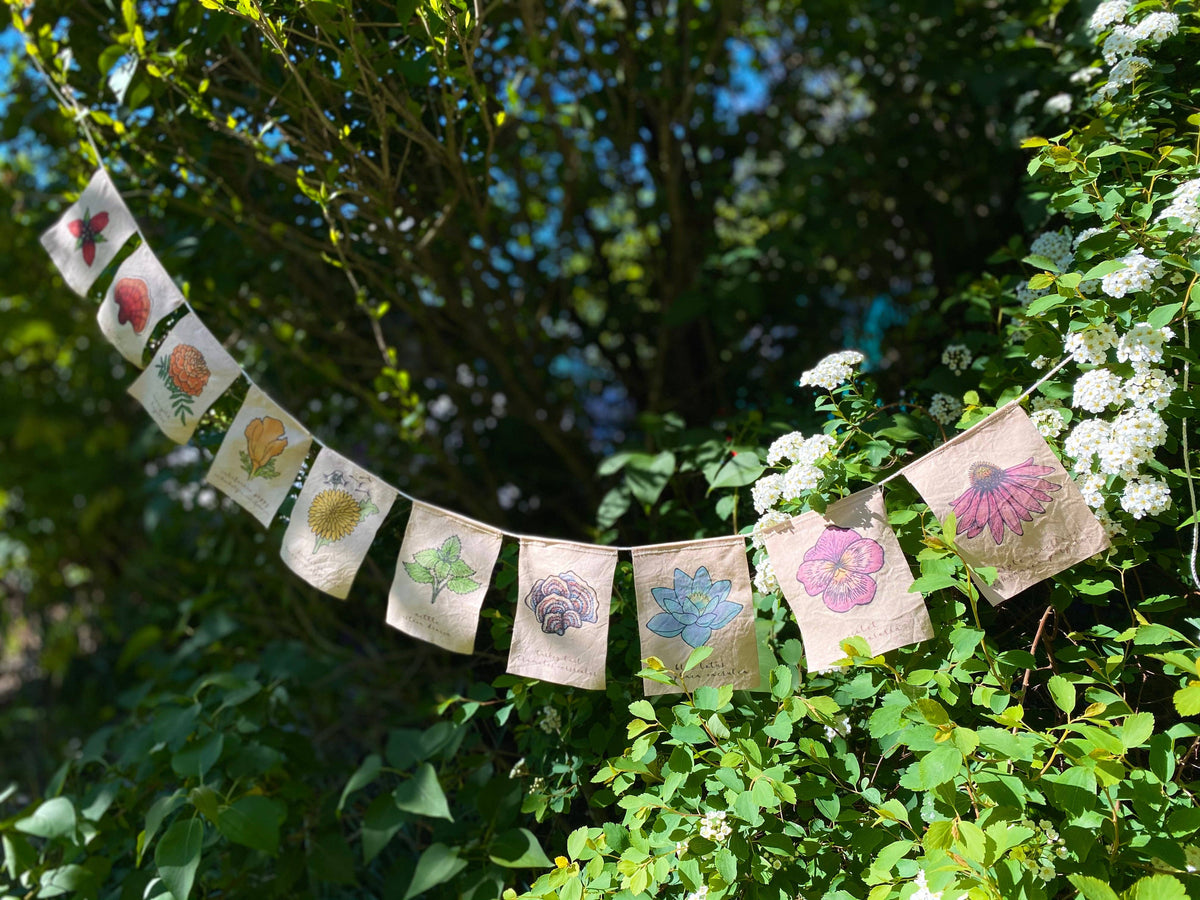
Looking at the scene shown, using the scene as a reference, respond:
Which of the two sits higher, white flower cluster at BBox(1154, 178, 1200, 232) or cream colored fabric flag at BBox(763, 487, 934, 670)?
white flower cluster at BBox(1154, 178, 1200, 232)

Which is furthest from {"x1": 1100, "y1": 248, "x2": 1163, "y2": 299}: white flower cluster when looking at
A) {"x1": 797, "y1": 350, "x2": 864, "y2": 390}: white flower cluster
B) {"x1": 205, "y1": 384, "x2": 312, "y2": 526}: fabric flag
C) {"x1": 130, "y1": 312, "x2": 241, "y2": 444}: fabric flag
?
{"x1": 130, "y1": 312, "x2": 241, "y2": 444}: fabric flag

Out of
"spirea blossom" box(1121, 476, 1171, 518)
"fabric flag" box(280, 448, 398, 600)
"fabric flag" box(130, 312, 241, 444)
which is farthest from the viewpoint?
"fabric flag" box(130, 312, 241, 444)

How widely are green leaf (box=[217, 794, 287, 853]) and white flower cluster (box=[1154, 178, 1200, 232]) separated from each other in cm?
185

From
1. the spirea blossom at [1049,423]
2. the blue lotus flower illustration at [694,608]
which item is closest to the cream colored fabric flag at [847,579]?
the blue lotus flower illustration at [694,608]

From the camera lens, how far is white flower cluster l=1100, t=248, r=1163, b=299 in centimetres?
123

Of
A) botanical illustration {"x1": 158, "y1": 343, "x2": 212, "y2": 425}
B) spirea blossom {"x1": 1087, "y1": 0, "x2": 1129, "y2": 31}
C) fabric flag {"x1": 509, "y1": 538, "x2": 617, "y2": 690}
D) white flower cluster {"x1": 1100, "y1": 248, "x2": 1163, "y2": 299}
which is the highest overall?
spirea blossom {"x1": 1087, "y1": 0, "x2": 1129, "y2": 31}

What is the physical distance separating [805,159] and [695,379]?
2.63ft

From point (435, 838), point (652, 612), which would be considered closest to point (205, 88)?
point (652, 612)

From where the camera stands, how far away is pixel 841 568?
1.33m

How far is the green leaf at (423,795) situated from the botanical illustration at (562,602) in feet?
1.42

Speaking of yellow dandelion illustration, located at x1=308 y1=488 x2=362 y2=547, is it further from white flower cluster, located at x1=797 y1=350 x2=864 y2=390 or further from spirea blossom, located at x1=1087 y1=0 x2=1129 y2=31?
spirea blossom, located at x1=1087 y1=0 x2=1129 y2=31

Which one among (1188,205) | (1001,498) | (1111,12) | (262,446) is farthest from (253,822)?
(1111,12)

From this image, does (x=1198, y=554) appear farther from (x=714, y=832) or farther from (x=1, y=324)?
(x=1, y=324)

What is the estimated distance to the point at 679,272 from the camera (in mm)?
2865
